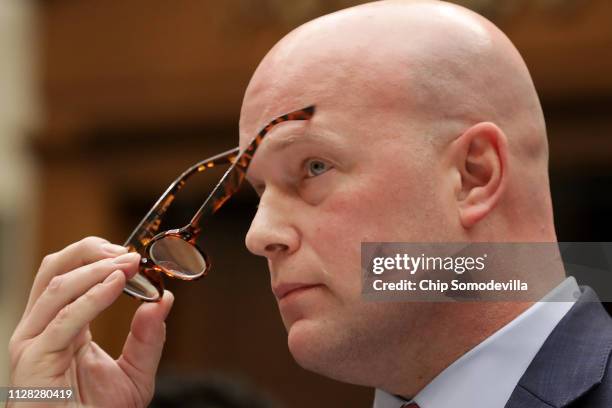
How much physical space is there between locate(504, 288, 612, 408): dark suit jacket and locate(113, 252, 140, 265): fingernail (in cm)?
64

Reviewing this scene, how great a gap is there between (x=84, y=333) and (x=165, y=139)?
12.5 feet

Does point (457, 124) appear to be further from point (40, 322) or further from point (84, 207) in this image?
point (84, 207)

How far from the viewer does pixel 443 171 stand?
1572 mm

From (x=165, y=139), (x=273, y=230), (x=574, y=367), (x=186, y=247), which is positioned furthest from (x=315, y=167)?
(x=165, y=139)

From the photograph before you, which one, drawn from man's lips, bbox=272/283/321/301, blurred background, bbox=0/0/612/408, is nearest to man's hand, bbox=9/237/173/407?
man's lips, bbox=272/283/321/301

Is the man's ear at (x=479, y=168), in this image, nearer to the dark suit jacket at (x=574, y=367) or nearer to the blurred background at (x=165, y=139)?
the dark suit jacket at (x=574, y=367)

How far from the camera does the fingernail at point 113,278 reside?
1601 millimetres

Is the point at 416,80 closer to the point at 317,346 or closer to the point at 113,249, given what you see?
the point at 317,346

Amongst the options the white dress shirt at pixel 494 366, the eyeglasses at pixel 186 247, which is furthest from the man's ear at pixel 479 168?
the eyeglasses at pixel 186 247

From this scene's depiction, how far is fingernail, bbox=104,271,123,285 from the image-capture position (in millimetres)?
1601

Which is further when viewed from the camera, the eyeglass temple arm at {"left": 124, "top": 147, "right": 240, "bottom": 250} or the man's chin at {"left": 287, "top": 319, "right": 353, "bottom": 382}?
the eyeglass temple arm at {"left": 124, "top": 147, "right": 240, "bottom": 250}

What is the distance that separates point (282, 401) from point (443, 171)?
382 cm

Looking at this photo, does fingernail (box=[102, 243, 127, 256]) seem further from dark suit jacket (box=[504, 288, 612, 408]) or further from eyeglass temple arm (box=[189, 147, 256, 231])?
dark suit jacket (box=[504, 288, 612, 408])

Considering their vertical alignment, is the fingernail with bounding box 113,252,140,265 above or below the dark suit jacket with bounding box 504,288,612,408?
above
